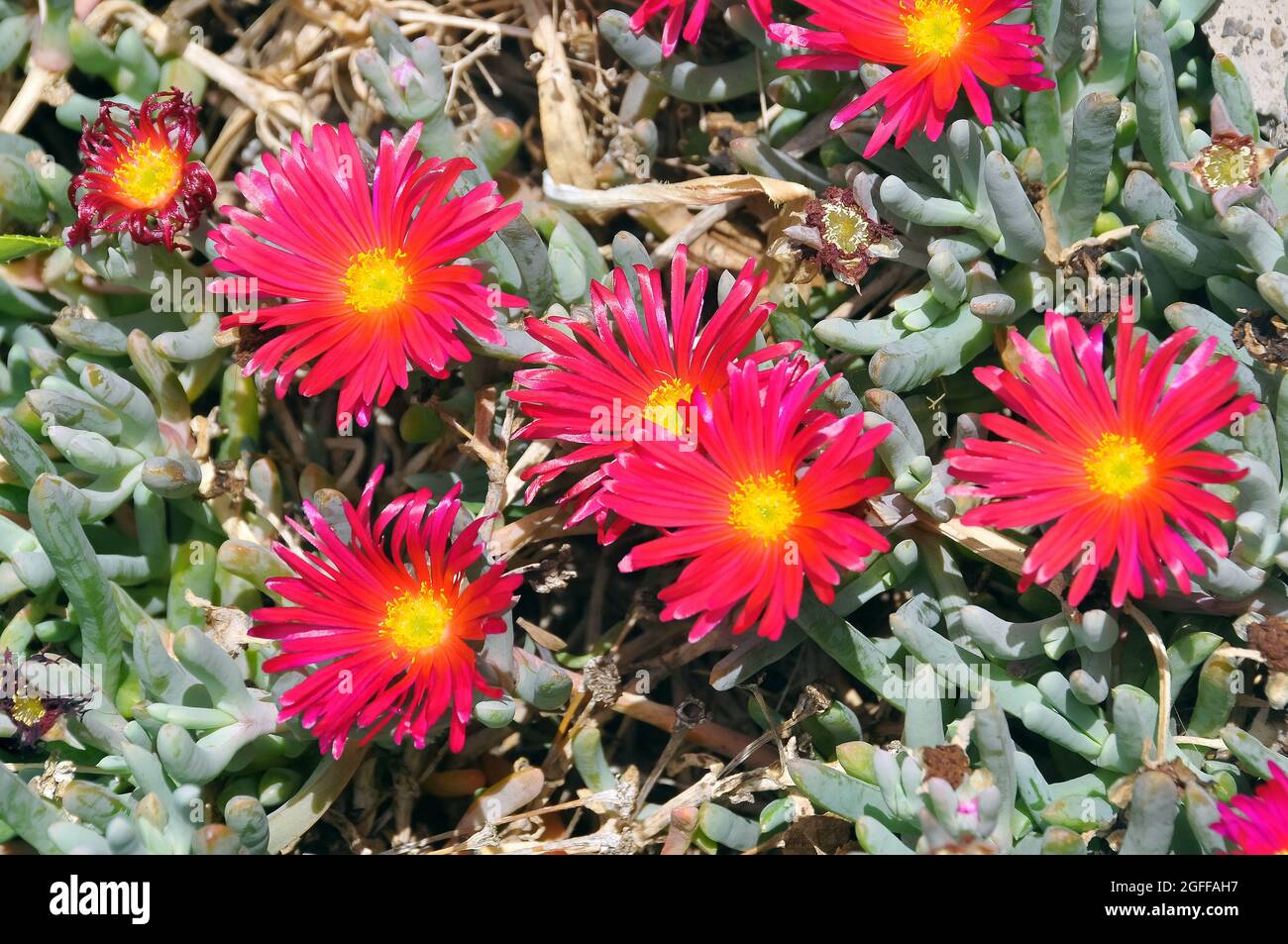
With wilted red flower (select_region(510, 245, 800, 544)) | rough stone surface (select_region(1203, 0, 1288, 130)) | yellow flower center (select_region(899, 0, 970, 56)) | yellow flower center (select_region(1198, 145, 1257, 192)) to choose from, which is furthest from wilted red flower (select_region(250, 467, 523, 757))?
rough stone surface (select_region(1203, 0, 1288, 130))

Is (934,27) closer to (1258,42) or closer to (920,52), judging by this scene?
(920,52)

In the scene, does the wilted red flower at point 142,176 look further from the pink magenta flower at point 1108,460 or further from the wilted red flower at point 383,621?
the pink magenta flower at point 1108,460

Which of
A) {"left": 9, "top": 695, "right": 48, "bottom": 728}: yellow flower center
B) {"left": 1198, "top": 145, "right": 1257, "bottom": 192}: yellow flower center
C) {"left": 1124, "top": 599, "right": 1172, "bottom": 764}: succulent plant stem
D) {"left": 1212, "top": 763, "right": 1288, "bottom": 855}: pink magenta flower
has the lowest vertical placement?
{"left": 1212, "top": 763, "right": 1288, "bottom": 855}: pink magenta flower

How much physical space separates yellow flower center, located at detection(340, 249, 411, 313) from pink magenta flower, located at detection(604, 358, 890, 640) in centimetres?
44

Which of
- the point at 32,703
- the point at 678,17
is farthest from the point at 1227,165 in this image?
the point at 32,703

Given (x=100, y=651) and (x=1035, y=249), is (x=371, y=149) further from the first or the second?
(x=1035, y=249)

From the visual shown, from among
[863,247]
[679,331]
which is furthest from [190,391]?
[863,247]

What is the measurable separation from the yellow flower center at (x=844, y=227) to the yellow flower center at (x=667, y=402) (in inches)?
11.2

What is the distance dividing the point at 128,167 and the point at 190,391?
35 centimetres

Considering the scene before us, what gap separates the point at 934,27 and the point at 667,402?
1.98ft

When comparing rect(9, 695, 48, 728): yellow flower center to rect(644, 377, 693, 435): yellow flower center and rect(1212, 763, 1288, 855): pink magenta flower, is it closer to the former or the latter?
rect(644, 377, 693, 435): yellow flower center

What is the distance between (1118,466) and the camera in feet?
4.54

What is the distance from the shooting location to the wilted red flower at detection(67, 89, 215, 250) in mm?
1742
